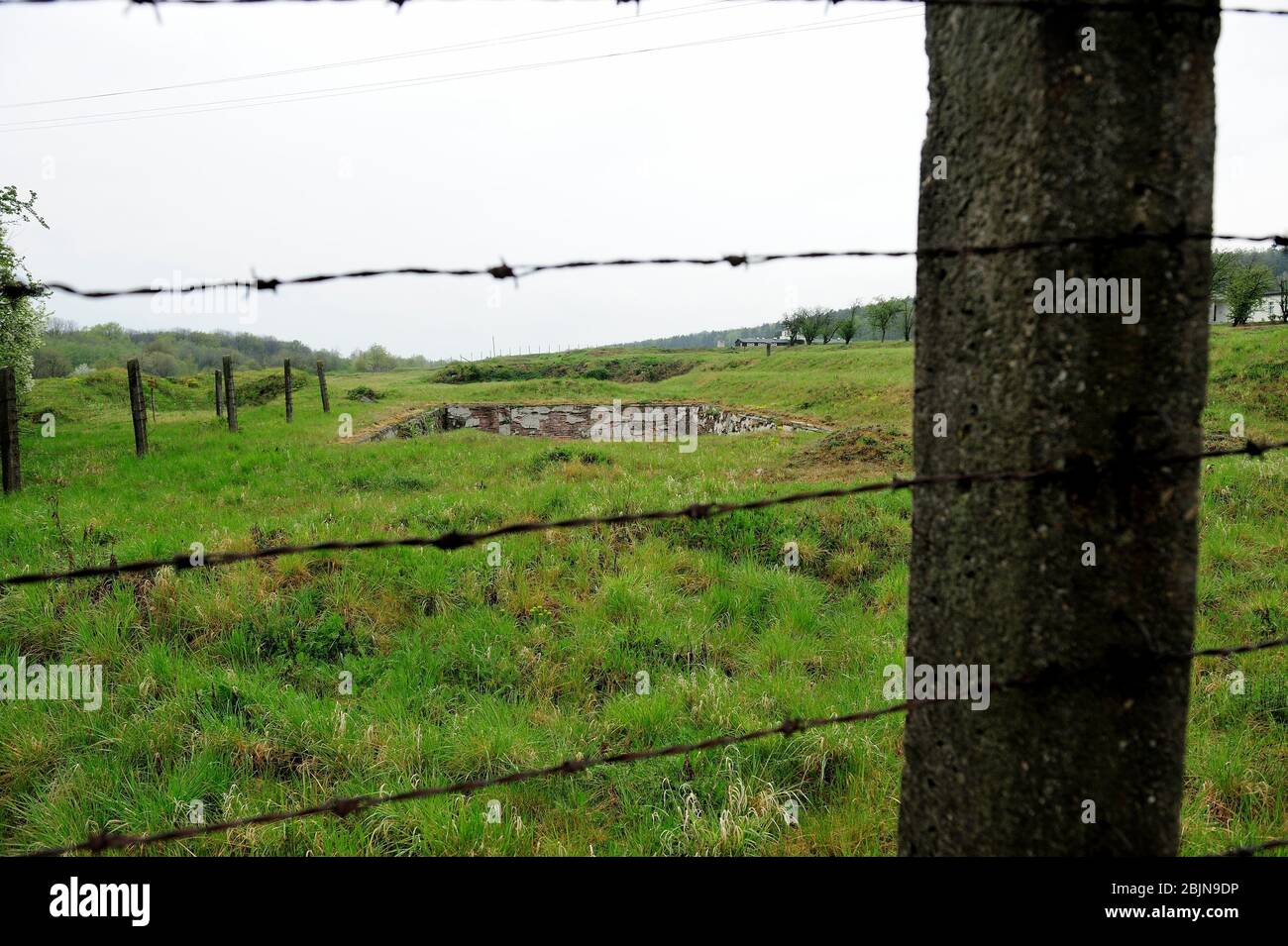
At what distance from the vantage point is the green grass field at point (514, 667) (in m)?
3.41

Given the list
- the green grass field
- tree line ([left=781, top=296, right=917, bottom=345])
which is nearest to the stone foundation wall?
the green grass field

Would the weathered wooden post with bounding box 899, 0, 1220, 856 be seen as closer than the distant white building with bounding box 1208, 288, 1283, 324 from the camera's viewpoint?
Yes

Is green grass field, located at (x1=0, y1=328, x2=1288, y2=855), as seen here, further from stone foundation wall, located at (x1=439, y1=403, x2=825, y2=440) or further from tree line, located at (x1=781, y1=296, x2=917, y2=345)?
tree line, located at (x1=781, y1=296, x2=917, y2=345)

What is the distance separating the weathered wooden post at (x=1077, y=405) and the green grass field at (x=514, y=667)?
1899mm

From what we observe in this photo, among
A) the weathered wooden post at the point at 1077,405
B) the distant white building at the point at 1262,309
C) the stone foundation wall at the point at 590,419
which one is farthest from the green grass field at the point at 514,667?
the distant white building at the point at 1262,309

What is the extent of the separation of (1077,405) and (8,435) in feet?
49.7

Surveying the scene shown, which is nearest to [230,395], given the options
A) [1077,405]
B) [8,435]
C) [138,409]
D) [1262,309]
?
[138,409]

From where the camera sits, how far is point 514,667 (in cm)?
496

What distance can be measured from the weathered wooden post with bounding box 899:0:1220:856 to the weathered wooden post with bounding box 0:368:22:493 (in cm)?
1467

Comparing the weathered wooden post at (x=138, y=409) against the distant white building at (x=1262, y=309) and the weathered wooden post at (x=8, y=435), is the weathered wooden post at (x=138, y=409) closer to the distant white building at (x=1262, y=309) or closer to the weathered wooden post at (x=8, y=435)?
the weathered wooden post at (x=8, y=435)

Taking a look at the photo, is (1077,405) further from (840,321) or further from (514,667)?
(840,321)

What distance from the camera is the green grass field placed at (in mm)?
3412

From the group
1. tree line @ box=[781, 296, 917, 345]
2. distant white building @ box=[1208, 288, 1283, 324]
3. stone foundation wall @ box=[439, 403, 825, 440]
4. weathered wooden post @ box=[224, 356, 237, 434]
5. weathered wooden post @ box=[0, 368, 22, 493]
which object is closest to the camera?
weathered wooden post @ box=[0, 368, 22, 493]
